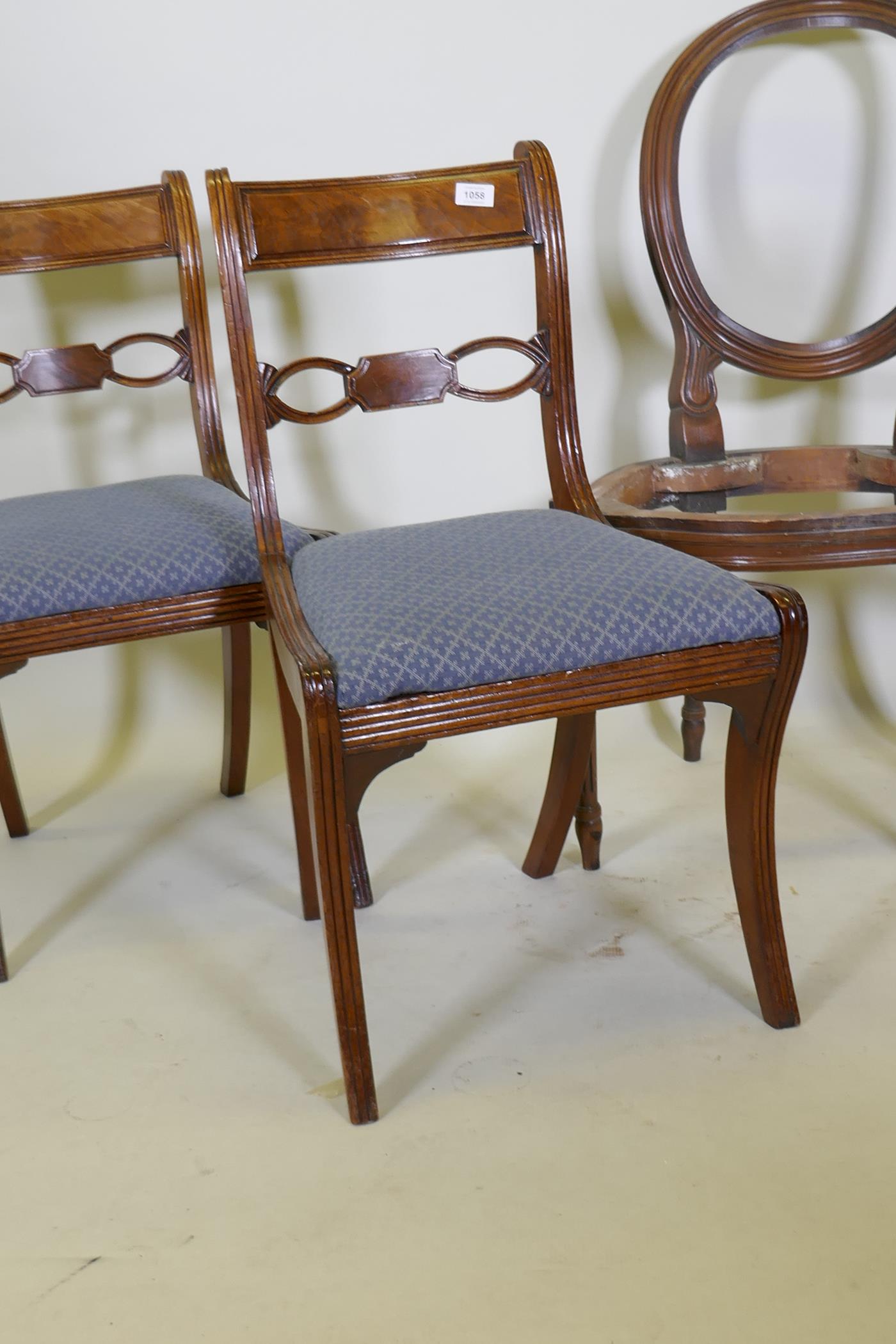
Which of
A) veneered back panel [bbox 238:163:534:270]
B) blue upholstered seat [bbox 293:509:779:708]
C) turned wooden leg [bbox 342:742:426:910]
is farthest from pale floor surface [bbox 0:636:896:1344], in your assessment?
veneered back panel [bbox 238:163:534:270]

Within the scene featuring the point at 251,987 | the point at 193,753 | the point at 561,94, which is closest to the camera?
the point at 251,987

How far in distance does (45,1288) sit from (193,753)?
1.33 m

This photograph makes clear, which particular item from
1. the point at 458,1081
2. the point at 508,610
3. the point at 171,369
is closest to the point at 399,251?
the point at 171,369

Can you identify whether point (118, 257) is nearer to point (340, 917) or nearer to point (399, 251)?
point (399, 251)

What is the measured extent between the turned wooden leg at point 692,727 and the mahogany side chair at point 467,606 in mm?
520

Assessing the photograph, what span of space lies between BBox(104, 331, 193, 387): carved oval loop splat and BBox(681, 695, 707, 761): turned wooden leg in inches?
37.8

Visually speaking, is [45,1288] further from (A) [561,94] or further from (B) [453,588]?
(A) [561,94]

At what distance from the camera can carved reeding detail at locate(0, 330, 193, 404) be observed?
1875 millimetres

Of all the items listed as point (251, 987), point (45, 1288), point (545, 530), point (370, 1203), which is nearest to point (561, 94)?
point (545, 530)

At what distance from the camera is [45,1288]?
1146 millimetres

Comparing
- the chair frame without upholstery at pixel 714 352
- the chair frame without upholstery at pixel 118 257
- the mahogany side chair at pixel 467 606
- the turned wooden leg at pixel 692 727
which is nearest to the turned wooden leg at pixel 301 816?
the mahogany side chair at pixel 467 606

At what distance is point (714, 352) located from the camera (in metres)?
2.05

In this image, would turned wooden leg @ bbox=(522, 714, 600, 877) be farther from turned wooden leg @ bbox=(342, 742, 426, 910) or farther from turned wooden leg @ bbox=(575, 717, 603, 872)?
turned wooden leg @ bbox=(342, 742, 426, 910)

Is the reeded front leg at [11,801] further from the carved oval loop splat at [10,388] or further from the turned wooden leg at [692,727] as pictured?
the turned wooden leg at [692,727]
